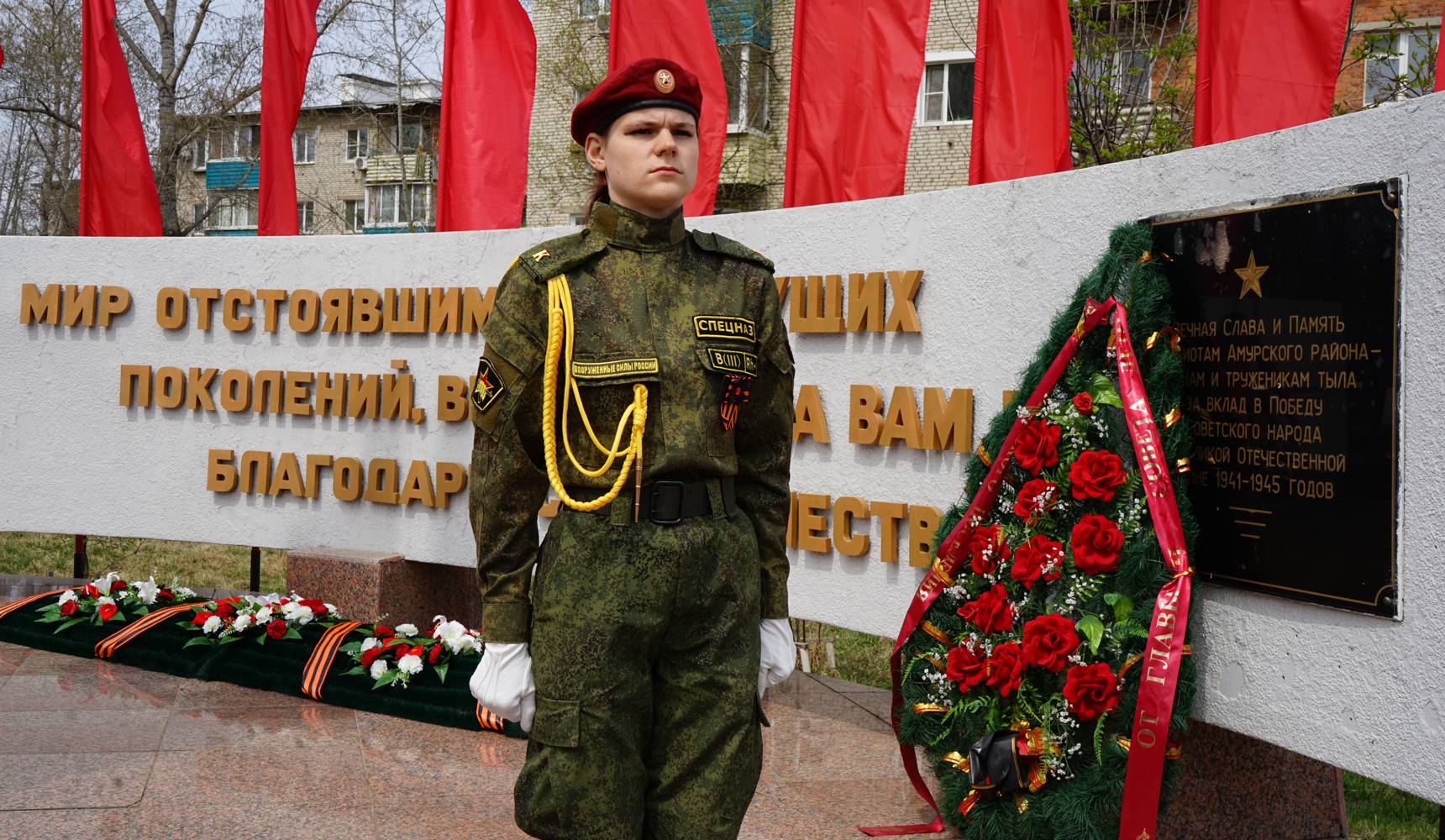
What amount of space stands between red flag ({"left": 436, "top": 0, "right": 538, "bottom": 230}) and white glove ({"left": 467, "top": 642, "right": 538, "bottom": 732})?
5049 millimetres

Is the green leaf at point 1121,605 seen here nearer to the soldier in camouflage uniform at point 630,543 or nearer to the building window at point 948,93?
the soldier in camouflage uniform at point 630,543

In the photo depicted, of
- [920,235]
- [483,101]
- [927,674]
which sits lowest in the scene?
[927,674]

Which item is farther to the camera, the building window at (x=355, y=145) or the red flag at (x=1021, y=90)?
the building window at (x=355, y=145)

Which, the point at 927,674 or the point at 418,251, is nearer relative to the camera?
the point at 927,674

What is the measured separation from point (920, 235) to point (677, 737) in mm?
2846

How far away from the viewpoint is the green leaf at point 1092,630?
3.47 meters

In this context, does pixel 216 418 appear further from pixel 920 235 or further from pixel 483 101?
pixel 920 235

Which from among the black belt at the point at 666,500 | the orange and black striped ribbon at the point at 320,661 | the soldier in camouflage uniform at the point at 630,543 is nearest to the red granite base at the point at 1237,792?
the soldier in camouflage uniform at the point at 630,543

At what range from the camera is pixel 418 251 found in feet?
21.3

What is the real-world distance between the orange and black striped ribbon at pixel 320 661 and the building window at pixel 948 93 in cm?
1752

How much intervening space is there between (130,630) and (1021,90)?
475 cm

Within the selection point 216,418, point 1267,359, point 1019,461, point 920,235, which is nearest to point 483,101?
point 216,418

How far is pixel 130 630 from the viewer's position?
570cm

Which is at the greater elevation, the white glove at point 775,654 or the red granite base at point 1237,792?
the white glove at point 775,654
